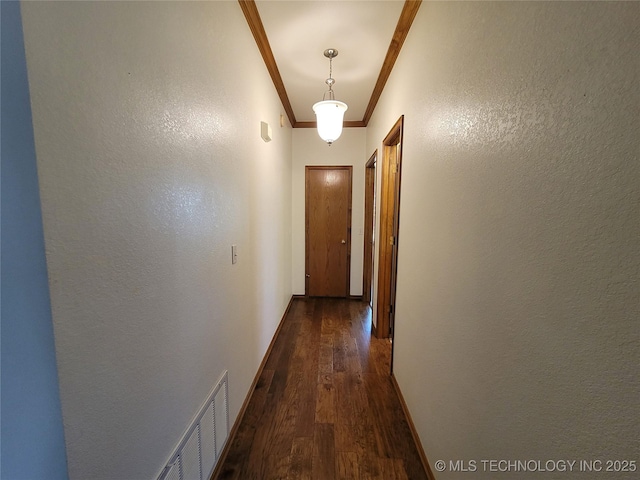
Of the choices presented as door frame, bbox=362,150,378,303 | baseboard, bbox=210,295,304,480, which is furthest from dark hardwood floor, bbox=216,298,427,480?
door frame, bbox=362,150,378,303

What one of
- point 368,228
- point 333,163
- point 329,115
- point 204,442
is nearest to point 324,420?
point 204,442

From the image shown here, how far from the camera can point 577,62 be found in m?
0.54

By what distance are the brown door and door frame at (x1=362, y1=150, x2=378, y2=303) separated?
0.25 m

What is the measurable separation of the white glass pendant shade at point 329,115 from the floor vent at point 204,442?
1.94 metres

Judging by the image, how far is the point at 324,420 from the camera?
5.36 feet

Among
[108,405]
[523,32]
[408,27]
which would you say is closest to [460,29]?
[523,32]

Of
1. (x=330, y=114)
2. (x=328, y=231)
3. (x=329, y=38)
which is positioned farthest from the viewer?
(x=328, y=231)

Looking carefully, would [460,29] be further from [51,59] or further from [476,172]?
[51,59]

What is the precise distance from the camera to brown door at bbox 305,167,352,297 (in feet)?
12.4

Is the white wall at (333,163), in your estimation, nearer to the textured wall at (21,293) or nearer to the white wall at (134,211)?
the white wall at (134,211)

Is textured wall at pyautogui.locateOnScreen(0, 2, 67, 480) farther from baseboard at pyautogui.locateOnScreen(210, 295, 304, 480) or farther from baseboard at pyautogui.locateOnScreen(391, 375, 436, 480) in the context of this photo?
baseboard at pyautogui.locateOnScreen(391, 375, 436, 480)

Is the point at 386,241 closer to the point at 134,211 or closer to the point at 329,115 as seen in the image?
the point at 329,115

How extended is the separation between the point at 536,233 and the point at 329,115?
6.06ft

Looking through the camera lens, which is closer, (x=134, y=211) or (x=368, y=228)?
(x=134, y=211)
